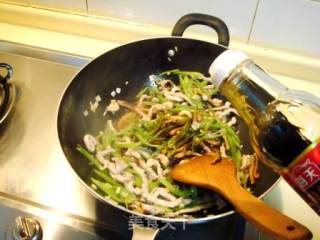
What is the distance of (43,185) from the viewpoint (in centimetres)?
67

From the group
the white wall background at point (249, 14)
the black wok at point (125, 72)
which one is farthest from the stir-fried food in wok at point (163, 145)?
the white wall background at point (249, 14)

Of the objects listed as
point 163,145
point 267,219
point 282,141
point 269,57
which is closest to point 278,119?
point 282,141

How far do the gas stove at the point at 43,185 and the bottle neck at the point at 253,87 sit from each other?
226 millimetres

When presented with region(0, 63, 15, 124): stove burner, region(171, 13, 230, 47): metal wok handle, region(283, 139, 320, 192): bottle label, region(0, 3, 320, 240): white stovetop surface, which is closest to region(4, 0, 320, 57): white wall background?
region(0, 3, 320, 240): white stovetop surface

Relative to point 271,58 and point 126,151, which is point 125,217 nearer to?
point 126,151

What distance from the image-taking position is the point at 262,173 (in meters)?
0.63

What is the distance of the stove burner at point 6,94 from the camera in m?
0.75

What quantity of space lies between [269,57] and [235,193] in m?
0.41

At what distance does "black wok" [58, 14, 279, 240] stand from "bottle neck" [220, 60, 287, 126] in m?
0.17

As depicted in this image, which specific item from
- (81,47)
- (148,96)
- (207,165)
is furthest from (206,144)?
(81,47)

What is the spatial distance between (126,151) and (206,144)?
0.15 metres

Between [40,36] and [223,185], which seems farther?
[40,36]

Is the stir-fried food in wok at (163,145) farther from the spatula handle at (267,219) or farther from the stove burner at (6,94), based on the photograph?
the stove burner at (6,94)

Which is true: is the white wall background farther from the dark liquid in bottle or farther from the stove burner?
the dark liquid in bottle
